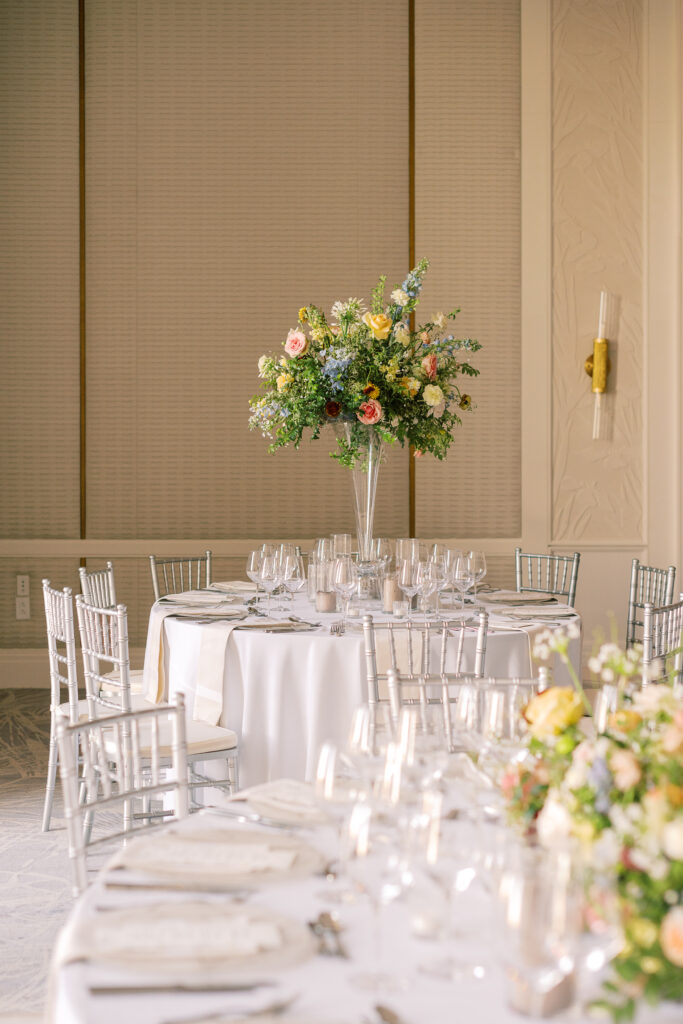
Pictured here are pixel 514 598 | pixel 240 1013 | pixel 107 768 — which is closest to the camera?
→ pixel 240 1013

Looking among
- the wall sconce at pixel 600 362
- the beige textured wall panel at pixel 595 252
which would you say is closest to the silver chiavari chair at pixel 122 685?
the beige textured wall panel at pixel 595 252

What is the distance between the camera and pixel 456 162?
6430 millimetres

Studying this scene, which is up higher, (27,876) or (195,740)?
(195,740)

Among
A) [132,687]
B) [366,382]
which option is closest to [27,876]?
[132,687]

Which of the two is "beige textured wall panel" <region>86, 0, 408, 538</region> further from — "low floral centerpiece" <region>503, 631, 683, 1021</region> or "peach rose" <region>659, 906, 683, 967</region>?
"peach rose" <region>659, 906, 683, 967</region>

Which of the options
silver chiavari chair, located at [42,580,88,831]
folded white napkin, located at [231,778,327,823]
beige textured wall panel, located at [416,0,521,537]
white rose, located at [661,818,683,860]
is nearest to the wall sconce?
beige textured wall panel, located at [416,0,521,537]

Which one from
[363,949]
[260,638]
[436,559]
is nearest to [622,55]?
[436,559]

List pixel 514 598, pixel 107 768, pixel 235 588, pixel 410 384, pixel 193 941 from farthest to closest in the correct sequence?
pixel 235 588, pixel 514 598, pixel 410 384, pixel 107 768, pixel 193 941

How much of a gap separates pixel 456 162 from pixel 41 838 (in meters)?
4.70

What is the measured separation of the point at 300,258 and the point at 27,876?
4.24 meters

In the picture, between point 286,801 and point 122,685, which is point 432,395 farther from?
point 286,801

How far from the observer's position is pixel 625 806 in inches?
44.6

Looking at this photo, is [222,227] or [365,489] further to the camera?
[222,227]

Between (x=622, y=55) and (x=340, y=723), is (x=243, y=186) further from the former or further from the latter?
(x=340, y=723)
